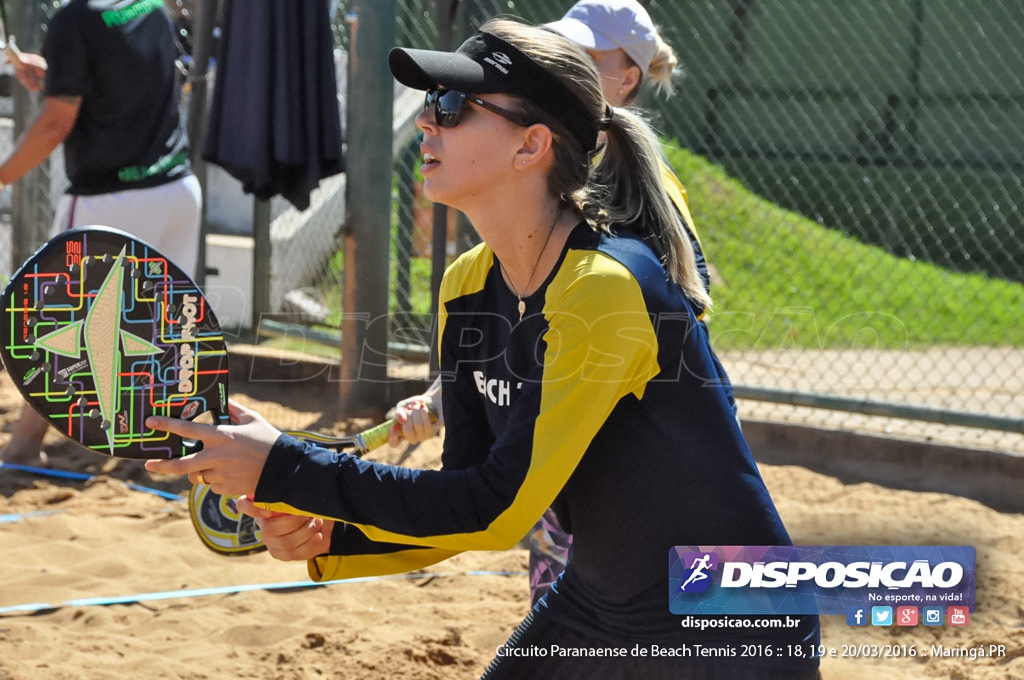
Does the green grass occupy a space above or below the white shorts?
below

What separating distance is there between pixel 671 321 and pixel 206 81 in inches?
185

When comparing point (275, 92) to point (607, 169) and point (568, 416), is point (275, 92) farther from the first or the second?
point (568, 416)

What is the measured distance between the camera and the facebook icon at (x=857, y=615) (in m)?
3.34

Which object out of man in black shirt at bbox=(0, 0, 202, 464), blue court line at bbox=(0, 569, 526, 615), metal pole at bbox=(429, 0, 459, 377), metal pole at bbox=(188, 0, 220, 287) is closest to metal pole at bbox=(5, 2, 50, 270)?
metal pole at bbox=(188, 0, 220, 287)

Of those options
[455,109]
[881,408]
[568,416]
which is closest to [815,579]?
[568,416]

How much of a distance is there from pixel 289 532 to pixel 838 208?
28.9 ft

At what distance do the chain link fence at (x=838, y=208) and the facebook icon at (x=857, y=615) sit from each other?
165cm

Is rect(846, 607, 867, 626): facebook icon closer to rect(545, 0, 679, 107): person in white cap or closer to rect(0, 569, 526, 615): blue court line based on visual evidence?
rect(0, 569, 526, 615): blue court line

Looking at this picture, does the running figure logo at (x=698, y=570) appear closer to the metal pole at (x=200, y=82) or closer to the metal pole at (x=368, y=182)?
the metal pole at (x=368, y=182)

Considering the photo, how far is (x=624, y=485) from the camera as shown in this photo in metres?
1.89

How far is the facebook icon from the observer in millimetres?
3340

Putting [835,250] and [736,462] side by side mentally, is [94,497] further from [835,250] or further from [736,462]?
[835,250]

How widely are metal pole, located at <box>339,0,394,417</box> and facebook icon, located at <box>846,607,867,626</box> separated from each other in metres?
2.80

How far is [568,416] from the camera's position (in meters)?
1.76
